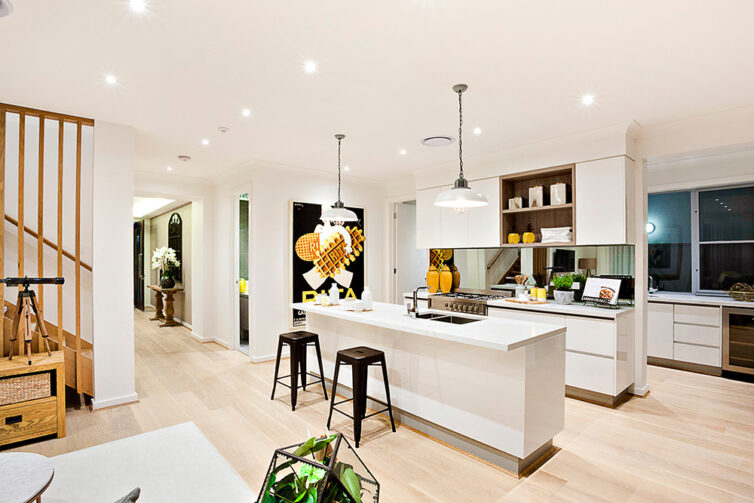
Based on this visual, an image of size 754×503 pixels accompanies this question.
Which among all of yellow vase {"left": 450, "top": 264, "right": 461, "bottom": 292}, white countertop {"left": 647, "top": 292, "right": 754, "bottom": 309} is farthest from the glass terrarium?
white countertop {"left": 647, "top": 292, "right": 754, "bottom": 309}

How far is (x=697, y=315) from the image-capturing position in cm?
445

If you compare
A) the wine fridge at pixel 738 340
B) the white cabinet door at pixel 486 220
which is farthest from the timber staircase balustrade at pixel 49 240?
the wine fridge at pixel 738 340

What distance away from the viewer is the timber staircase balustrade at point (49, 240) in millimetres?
3148

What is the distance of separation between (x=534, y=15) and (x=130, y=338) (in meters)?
4.06

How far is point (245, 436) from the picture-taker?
2.96 metres

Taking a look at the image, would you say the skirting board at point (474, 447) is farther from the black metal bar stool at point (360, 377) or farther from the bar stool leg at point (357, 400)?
the bar stool leg at point (357, 400)

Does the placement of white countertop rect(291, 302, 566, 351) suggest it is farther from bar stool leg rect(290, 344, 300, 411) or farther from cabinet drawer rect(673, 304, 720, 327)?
cabinet drawer rect(673, 304, 720, 327)

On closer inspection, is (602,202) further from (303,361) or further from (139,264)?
(139,264)

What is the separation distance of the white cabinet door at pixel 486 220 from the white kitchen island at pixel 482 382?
1965 mm

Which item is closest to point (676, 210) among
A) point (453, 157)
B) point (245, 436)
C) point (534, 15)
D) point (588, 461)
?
point (453, 157)

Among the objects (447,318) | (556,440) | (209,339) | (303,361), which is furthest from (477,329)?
(209,339)

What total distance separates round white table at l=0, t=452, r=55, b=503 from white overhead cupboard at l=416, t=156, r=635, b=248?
4.26 m

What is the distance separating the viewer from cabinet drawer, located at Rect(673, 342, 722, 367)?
4.36m

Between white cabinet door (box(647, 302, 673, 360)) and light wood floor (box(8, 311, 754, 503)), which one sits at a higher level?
white cabinet door (box(647, 302, 673, 360))
